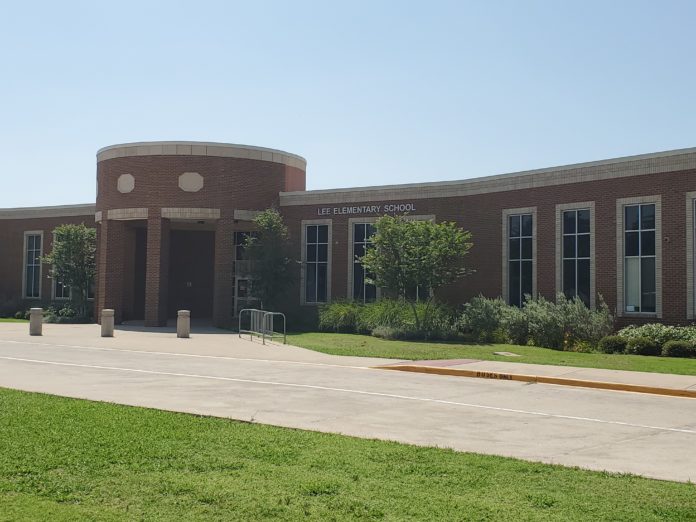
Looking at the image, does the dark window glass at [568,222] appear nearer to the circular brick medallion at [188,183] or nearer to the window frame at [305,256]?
the window frame at [305,256]

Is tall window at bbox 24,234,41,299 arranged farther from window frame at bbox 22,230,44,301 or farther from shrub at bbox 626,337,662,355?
shrub at bbox 626,337,662,355

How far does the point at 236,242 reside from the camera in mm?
40781

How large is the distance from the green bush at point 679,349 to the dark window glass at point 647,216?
4794 mm

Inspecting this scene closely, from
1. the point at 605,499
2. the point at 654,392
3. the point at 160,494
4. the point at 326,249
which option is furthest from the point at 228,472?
the point at 326,249

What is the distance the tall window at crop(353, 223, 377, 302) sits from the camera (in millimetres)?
35953

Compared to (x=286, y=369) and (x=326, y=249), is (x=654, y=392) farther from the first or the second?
(x=326, y=249)

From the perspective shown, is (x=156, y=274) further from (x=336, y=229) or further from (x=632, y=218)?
(x=632, y=218)

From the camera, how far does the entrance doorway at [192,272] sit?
4353 cm

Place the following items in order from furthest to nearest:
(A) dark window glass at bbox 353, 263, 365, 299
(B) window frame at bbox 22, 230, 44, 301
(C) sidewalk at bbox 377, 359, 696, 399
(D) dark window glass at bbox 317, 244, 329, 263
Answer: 1. (B) window frame at bbox 22, 230, 44, 301
2. (D) dark window glass at bbox 317, 244, 329, 263
3. (A) dark window glass at bbox 353, 263, 365, 299
4. (C) sidewalk at bbox 377, 359, 696, 399

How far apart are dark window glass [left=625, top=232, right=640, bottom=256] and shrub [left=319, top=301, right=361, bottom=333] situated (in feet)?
36.5

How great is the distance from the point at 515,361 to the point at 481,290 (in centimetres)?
1184

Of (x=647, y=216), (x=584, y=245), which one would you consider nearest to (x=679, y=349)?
(x=647, y=216)

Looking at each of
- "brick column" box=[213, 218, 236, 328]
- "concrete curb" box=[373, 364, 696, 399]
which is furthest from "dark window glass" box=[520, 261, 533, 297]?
"brick column" box=[213, 218, 236, 328]

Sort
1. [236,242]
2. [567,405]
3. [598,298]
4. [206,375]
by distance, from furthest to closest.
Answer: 1. [236,242]
2. [598,298]
3. [206,375]
4. [567,405]
